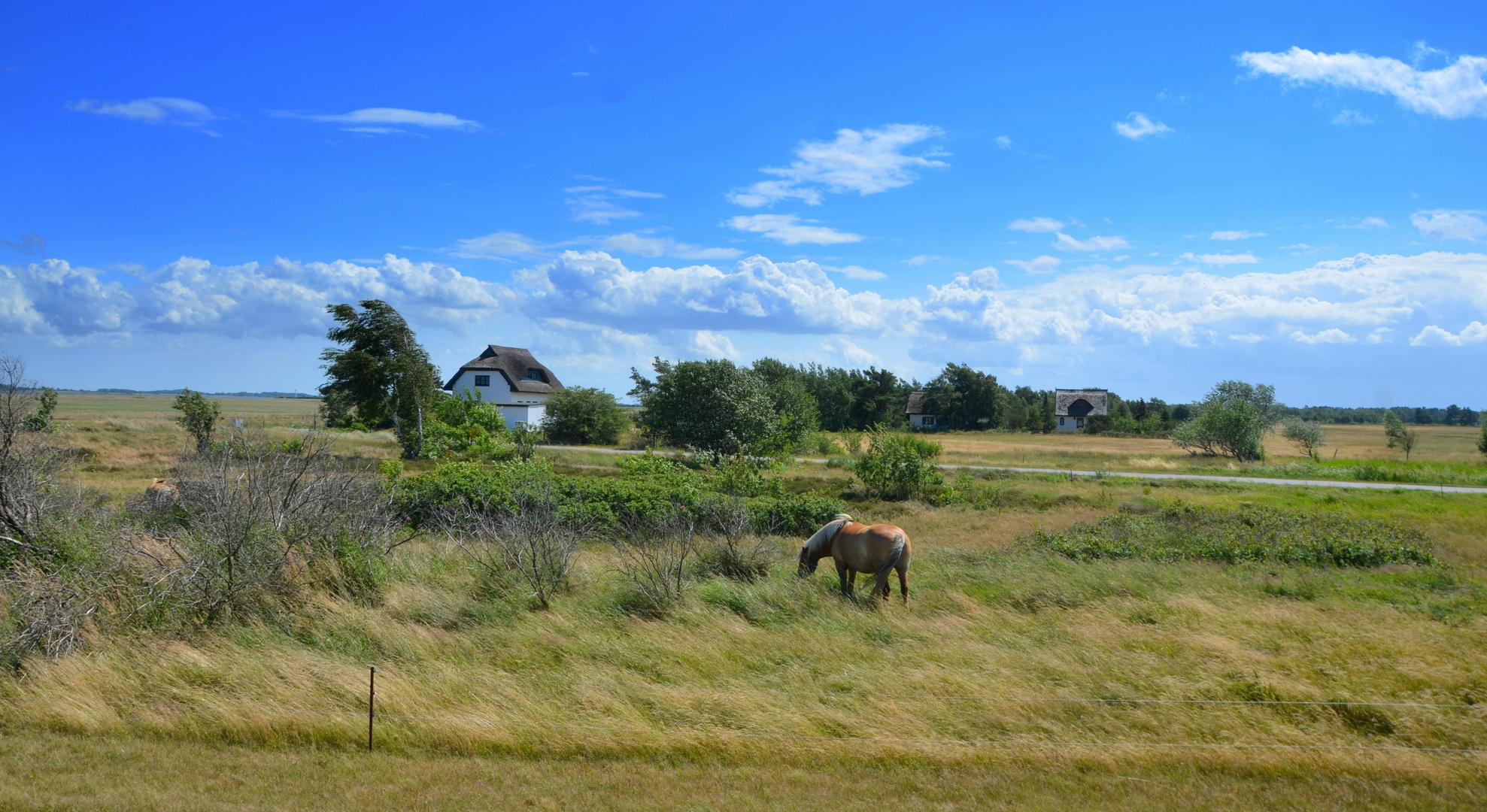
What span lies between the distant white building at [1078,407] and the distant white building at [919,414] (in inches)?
542

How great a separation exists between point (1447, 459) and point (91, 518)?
58.8m

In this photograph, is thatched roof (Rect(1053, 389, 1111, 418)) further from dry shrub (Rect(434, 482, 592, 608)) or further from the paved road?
dry shrub (Rect(434, 482, 592, 608))

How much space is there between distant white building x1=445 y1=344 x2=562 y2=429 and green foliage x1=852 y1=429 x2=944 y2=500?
3290cm

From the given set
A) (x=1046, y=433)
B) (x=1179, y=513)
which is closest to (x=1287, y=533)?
(x=1179, y=513)

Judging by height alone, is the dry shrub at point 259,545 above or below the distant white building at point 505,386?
below

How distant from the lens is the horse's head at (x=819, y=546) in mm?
10047

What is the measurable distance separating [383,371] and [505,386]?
68.0 ft

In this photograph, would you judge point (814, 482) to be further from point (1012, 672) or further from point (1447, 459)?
point (1447, 459)

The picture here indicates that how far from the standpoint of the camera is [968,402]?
80.8 meters

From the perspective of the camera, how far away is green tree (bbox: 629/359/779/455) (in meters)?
33.6

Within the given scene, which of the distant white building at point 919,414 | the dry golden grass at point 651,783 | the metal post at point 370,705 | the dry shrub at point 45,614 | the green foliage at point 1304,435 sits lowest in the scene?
the dry golden grass at point 651,783

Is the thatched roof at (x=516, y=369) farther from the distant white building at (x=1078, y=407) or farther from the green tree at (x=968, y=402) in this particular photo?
the distant white building at (x=1078, y=407)

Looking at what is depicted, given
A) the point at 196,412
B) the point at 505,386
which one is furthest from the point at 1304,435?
the point at 196,412

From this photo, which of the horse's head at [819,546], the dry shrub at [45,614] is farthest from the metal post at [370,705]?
the horse's head at [819,546]
